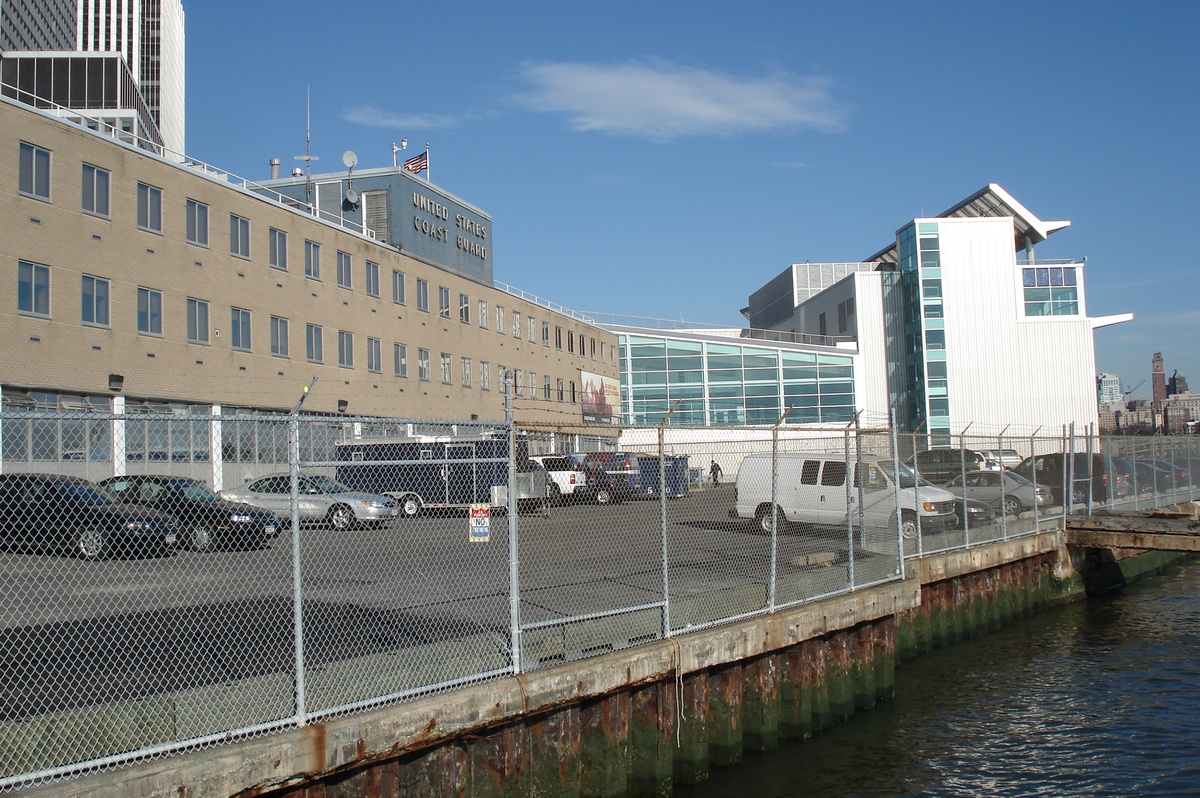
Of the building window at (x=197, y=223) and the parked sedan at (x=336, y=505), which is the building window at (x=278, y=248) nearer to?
the building window at (x=197, y=223)

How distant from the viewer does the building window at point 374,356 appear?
37.8 meters

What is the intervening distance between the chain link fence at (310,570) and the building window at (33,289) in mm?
15499

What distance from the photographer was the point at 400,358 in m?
39.8

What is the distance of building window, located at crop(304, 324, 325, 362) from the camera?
113 ft

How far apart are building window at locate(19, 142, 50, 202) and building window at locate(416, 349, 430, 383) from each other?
17.6 meters

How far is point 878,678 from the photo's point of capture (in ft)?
40.9

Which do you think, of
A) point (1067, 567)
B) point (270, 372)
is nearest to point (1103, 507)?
point (1067, 567)

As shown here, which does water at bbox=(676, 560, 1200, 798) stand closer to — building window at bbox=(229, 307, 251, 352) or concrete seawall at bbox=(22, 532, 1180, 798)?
concrete seawall at bbox=(22, 532, 1180, 798)

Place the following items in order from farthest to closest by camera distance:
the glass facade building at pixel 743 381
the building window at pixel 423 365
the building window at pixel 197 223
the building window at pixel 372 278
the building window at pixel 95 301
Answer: the glass facade building at pixel 743 381
the building window at pixel 423 365
the building window at pixel 372 278
the building window at pixel 197 223
the building window at pixel 95 301

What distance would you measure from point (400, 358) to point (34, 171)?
665 inches

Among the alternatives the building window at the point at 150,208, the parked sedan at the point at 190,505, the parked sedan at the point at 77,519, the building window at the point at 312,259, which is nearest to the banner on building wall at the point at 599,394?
the building window at the point at 312,259

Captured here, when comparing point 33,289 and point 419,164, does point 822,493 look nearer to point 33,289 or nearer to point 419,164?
point 33,289

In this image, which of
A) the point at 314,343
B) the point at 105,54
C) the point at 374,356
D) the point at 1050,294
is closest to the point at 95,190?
the point at 314,343

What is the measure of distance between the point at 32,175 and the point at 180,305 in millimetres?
5622
